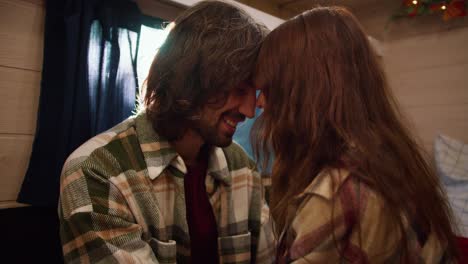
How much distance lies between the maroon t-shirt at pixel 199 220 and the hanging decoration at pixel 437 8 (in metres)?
1.73

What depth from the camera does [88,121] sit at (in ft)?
3.92

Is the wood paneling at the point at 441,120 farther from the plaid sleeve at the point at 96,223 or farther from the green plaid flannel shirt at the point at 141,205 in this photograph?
the plaid sleeve at the point at 96,223

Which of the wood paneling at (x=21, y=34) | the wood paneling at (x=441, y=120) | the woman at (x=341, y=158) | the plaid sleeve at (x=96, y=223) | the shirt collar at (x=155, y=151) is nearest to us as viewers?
the woman at (x=341, y=158)

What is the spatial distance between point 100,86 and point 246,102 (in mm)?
529

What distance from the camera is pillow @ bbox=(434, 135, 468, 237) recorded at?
1.65 m

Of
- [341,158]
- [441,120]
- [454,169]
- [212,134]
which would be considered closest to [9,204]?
[212,134]

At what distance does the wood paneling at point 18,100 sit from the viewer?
45.0 inches

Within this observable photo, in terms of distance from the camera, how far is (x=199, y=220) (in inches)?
38.9

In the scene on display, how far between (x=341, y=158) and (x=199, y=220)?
0.52m

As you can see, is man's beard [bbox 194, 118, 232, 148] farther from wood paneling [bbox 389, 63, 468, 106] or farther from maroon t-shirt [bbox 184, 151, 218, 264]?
wood paneling [bbox 389, 63, 468, 106]

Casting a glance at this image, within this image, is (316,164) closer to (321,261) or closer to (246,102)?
(321,261)

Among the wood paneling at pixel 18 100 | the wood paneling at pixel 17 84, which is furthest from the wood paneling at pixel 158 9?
the wood paneling at pixel 18 100

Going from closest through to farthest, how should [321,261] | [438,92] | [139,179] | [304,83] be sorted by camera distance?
[321,261] < [304,83] < [139,179] < [438,92]

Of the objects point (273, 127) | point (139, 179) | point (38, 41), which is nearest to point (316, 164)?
point (273, 127)
